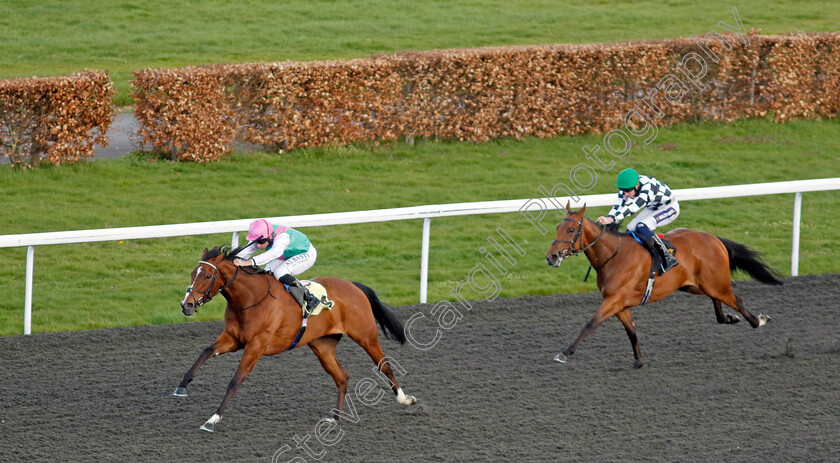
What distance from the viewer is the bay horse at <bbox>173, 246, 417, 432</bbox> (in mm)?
4926

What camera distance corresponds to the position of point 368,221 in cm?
677

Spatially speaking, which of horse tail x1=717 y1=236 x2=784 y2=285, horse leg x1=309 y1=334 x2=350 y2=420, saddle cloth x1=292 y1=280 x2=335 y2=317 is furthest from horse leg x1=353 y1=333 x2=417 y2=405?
horse tail x1=717 y1=236 x2=784 y2=285

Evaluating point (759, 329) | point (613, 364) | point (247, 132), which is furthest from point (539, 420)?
point (247, 132)

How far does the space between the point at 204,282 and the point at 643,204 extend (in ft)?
9.11

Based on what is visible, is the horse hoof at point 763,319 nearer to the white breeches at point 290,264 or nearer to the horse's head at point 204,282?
the white breeches at point 290,264

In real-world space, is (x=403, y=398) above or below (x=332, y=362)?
below

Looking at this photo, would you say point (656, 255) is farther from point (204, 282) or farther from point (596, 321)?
point (204, 282)

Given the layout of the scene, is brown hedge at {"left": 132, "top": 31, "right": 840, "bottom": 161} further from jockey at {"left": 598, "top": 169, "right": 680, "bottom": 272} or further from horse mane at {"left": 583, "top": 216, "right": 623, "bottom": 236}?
horse mane at {"left": 583, "top": 216, "right": 623, "bottom": 236}

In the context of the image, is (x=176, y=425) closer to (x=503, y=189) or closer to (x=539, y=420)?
(x=539, y=420)

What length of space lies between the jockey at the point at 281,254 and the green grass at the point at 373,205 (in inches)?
70.4

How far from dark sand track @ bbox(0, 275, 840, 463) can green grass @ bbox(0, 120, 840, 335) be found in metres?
0.75

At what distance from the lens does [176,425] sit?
5051 millimetres

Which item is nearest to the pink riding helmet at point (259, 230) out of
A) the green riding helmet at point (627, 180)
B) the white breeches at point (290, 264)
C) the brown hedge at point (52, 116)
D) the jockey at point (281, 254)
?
the jockey at point (281, 254)

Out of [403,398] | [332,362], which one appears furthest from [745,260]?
[332,362]
